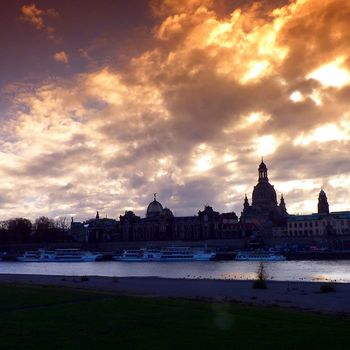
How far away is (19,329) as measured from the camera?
1325cm

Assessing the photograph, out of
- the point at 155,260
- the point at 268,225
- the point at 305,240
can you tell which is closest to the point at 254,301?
the point at 155,260

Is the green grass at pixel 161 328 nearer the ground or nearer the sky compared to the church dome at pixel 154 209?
nearer the ground

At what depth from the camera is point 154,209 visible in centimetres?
18150

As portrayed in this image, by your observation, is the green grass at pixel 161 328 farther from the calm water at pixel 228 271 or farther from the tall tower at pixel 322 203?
the tall tower at pixel 322 203

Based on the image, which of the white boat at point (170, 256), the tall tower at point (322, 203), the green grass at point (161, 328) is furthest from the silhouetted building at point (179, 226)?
the green grass at point (161, 328)

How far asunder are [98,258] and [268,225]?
75253 millimetres

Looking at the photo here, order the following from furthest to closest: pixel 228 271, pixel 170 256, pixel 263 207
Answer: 1. pixel 263 207
2. pixel 170 256
3. pixel 228 271

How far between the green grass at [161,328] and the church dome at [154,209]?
529ft

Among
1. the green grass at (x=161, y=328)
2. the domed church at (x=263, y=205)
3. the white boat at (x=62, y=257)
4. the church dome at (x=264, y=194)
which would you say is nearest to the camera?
the green grass at (x=161, y=328)

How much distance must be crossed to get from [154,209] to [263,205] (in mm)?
42254

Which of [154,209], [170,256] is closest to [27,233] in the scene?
[154,209]

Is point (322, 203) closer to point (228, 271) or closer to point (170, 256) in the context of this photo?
point (170, 256)

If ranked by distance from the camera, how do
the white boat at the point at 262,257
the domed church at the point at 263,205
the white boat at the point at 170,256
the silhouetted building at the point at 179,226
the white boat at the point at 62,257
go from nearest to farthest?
1. the white boat at the point at 262,257
2. the white boat at the point at 170,256
3. the white boat at the point at 62,257
4. the silhouetted building at the point at 179,226
5. the domed church at the point at 263,205

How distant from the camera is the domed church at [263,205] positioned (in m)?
177
